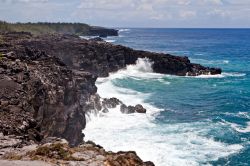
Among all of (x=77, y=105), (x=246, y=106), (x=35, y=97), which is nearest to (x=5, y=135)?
(x=35, y=97)

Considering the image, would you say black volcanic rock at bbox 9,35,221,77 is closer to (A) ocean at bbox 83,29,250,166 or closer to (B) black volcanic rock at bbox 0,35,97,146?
(A) ocean at bbox 83,29,250,166

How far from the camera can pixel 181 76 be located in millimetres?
107750

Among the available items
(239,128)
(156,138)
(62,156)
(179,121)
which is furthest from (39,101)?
(239,128)

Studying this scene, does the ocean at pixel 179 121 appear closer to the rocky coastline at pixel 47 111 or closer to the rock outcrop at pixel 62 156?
the rocky coastline at pixel 47 111

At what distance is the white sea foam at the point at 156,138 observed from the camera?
45.2m

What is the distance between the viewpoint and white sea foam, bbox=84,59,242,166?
45.2m

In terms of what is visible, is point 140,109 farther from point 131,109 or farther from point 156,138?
point 156,138

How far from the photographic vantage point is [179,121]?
6091cm

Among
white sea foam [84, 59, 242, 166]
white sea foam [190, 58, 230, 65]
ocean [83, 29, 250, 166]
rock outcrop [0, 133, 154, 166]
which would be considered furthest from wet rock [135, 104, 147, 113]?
white sea foam [190, 58, 230, 65]

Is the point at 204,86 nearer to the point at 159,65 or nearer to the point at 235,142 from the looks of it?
the point at 159,65

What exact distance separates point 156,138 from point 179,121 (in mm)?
10169

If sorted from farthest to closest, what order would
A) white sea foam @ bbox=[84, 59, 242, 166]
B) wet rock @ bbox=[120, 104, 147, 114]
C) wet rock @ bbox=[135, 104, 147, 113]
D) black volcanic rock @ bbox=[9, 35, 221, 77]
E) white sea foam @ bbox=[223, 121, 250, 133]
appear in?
1. black volcanic rock @ bbox=[9, 35, 221, 77]
2. wet rock @ bbox=[120, 104, 147, 114]
3. wet rock @ bbox=[135, 104, 147, 113]
4. white sea foam @ bbox=[223, 121, 250, 133]
5. white sea foam @ bbox=[84, 59, 242, 166]

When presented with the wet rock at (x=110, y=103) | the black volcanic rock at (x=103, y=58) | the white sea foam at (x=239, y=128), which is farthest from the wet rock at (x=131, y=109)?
the black volcanic rock at (x=103, y=58)

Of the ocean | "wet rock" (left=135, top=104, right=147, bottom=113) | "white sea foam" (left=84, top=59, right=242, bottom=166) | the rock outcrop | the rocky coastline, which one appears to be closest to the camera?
the rock outcrop
